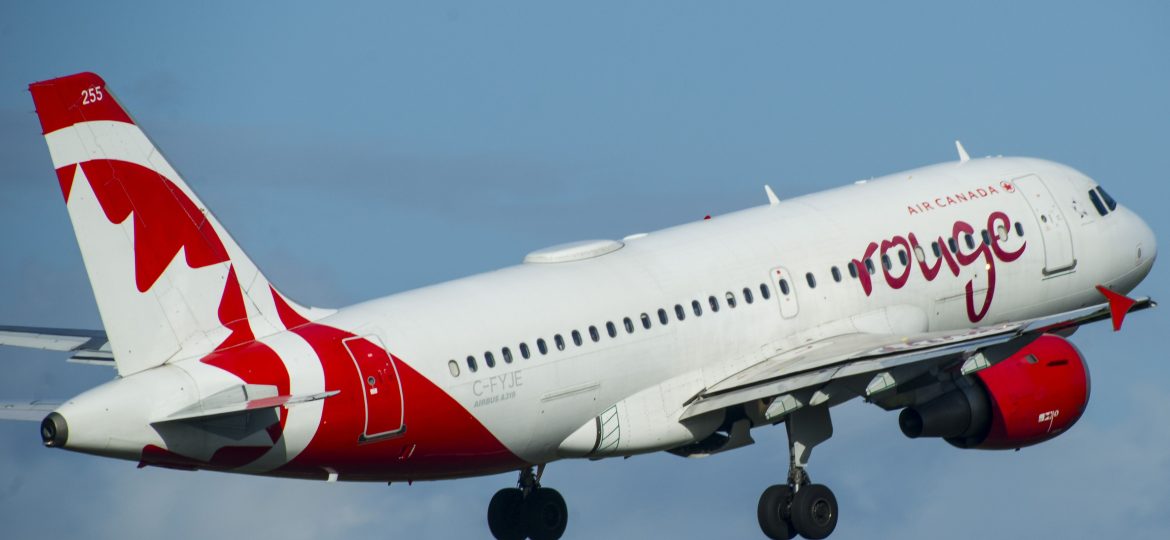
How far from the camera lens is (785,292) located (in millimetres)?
51031

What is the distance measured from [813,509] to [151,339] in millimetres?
14908

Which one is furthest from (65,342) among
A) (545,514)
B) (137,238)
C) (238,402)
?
(545,514)

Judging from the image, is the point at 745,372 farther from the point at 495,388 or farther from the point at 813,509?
the point at 495,388

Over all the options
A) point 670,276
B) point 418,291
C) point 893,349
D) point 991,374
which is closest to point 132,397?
point 418,291

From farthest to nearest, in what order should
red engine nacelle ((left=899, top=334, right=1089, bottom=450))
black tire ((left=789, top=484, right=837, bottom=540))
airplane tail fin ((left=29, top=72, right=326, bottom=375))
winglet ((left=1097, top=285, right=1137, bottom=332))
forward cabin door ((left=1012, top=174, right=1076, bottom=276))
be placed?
forward cabin door ((left=1012, top=174, right=1076, bottom=276)) < red engine nacelle ((left=899, top=334, right=1089, bottom=450)) < black tire ((left=789, top=484, right=837, bottom=540)) < winglet ((left=1097, top=285, right=1137, bottom=332)) < airplane tail fin ((left=29, top=72, right=326, bottom=375))

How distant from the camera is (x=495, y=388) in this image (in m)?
46.4

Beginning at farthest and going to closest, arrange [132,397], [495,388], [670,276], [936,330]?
1. [936,330]
2. [670,276]
3. [495,388]
4. [132,397]

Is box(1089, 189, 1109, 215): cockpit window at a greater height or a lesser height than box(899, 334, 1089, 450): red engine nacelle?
greater

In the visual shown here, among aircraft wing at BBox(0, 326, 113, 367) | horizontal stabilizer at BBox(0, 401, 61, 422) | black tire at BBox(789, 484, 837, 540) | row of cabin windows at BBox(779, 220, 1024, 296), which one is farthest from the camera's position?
row of cabin windows at BBox(779, 220, 1024, 296)

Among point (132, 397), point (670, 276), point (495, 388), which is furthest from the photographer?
point (670, 276)

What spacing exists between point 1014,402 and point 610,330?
367 inches

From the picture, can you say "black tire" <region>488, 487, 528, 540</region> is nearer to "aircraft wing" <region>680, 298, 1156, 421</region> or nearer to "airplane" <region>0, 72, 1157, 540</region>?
"airplane" <region>0, 72, 1157, 540</region>

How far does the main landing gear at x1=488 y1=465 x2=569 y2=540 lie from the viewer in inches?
2101

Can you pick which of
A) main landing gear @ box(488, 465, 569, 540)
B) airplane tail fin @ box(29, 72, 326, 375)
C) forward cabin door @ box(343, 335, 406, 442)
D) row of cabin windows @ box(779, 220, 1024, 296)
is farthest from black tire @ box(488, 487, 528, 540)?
airplane tail fin @ box(29, 72, 326, 375)
